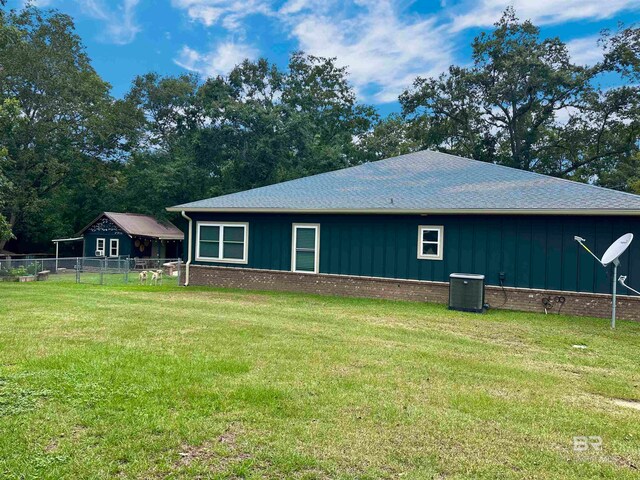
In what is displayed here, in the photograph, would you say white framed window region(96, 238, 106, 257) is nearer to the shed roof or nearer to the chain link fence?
the shed roof

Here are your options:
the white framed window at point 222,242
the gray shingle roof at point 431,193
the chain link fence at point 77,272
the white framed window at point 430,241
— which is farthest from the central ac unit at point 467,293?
the chain link fence at point 77,272

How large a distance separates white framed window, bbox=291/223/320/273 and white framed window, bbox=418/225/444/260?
3023 millimetres

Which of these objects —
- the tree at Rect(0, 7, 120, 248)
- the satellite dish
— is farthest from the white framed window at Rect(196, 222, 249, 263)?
the tree at Rect(0, 7, 120, 248)

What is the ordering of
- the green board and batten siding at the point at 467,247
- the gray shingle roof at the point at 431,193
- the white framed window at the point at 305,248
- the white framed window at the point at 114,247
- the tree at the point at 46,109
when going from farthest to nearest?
the tree at the point at 46,109 → the white framed window at the point at 114,247 → the white framed window at the point at 305,248 → the gray shingle roof at the point at 431,193 → the green board and batten siding at the point at 467,247

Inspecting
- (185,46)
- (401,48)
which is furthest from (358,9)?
(185,46)

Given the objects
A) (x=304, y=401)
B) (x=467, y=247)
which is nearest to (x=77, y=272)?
(x=467, y=247)

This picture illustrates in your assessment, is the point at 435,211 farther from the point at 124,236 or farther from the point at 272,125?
the point at 124,236

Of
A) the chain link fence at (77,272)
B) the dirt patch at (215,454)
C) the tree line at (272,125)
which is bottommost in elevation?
the dirt patch at (215,454)

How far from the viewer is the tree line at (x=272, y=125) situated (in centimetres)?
2417

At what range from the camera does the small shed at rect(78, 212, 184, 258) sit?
27719 mm

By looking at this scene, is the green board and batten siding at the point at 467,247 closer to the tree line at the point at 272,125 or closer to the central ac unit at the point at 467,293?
the central ac unit at the point at 467,293

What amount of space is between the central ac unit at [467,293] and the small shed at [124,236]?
21.9 m

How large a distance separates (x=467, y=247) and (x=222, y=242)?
7.61 m

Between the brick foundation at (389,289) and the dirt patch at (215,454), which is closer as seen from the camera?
the dirt patch at (215,454)
